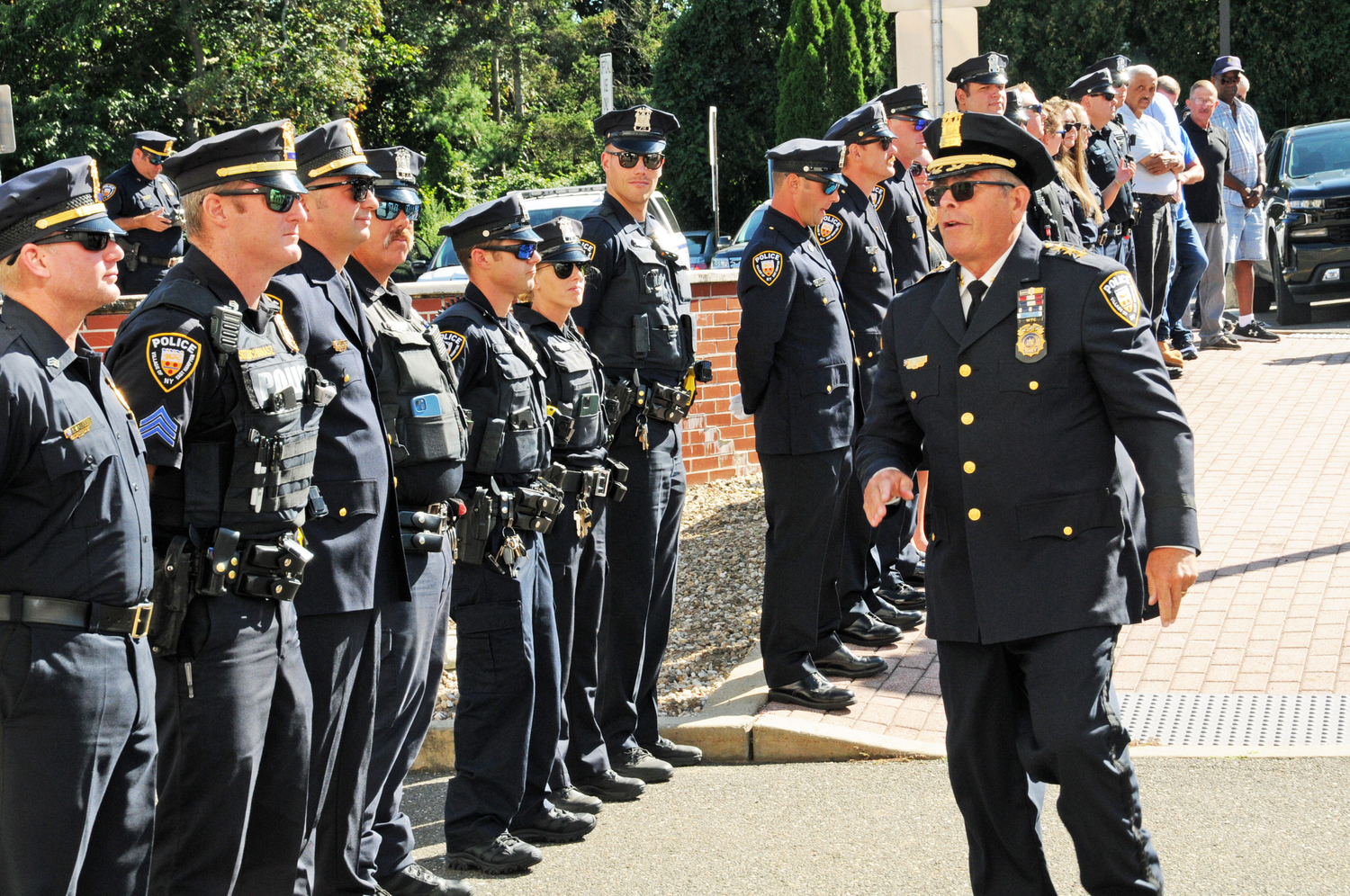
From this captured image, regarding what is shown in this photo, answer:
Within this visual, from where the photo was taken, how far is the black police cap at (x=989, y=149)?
13.6 ft

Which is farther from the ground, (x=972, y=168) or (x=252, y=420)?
(x=972, y=168)

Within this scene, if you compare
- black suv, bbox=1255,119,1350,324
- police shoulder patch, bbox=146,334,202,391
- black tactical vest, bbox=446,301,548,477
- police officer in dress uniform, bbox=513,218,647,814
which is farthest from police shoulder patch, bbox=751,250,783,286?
black suv, bbox=1255,119,1350,324

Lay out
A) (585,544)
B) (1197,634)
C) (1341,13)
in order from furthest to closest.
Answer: (1341,13)
(1197,634)
(585,544)

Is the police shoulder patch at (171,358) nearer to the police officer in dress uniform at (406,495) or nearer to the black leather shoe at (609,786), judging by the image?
the police officer in dress uniform at (406,495)

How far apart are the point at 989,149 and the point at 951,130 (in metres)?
0.13

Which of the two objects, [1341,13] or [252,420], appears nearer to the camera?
[252,420]

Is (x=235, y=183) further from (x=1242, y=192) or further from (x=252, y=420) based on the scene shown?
(x=1242, y=192)

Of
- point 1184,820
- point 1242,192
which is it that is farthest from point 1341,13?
point 1184,820

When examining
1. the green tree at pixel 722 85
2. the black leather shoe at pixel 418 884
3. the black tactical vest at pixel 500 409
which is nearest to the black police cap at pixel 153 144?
the black tactical vest at pixel 500 409

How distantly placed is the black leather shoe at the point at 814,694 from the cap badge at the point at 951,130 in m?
2.94

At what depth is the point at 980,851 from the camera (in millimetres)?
Answer: 4074

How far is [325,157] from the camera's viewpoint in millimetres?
4527

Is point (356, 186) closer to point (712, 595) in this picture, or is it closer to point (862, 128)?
point (862, 128)

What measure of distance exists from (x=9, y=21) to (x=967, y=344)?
29.9m
